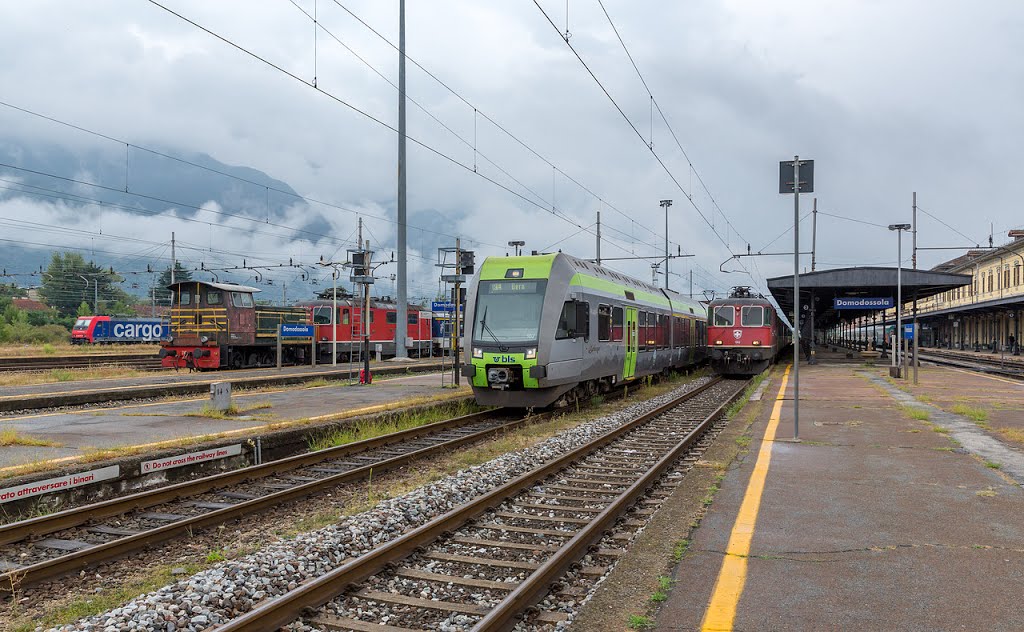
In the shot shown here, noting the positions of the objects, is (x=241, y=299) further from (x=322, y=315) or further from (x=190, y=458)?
(x=190, y=458)

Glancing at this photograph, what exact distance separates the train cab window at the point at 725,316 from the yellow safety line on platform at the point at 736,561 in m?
20.2

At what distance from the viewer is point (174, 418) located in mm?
13125

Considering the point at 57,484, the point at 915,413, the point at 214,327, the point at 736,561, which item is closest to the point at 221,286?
the point at 214,327

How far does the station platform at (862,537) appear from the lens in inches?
173

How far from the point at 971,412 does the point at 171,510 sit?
13.7 meters

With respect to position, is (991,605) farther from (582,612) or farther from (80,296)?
(80,296)

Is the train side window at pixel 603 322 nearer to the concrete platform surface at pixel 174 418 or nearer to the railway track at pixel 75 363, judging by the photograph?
the concrete platform surface at pixel 174 418

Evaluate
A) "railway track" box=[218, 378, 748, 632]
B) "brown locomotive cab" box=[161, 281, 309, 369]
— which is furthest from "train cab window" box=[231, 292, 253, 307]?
"railway track" box=[218, 378, 748, 632]

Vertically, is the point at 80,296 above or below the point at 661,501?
above

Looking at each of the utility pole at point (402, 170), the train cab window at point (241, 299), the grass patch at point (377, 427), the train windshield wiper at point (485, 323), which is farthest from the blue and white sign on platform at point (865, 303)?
the train cab window at point (241, 299)

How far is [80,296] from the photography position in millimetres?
89625

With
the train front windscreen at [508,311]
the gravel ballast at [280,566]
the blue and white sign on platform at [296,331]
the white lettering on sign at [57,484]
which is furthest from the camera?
the blue and white sign on platform at [296,331]

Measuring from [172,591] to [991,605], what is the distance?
17.2 ft

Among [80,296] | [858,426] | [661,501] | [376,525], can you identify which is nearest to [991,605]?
[661,501]
